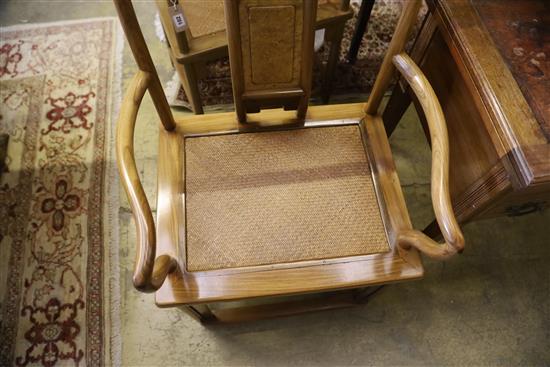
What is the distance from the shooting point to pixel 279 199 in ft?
2.74

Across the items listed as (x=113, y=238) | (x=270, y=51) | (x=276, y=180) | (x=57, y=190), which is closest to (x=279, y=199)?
(x=276, y=180)

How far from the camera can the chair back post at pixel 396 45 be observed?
686mm

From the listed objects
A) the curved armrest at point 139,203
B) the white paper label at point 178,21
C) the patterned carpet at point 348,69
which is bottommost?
the patterned carpet at point 348,69

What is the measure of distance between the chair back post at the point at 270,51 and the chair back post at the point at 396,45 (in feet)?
0.55

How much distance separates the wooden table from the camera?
2.16ft

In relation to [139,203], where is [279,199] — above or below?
below

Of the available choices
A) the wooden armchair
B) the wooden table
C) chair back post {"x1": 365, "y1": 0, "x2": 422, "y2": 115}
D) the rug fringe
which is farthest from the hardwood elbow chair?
the rug fringe

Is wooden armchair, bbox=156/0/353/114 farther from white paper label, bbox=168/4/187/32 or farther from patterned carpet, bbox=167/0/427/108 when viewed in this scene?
patterned carpet, bbox=167/0/427/108

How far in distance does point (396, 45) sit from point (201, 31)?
1.86 ft

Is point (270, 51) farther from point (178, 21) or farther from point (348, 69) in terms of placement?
point (348, 69)

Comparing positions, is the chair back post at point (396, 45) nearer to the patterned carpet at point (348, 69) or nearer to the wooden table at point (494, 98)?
the wooden table at point (494, 98)

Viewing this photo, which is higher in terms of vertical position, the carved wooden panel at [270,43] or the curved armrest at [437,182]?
the carved wooden panel at [270,43]

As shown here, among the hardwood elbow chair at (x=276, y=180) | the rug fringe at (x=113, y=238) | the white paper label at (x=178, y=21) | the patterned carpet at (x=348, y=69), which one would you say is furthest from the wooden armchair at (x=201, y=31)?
the rug fringe at (x=113, y=238)

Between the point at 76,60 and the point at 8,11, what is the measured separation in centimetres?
47
